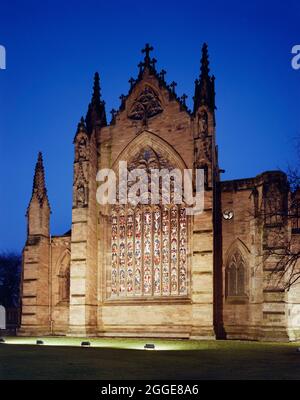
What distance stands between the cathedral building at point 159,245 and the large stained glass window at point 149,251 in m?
0.06

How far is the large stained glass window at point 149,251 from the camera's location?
33.4m

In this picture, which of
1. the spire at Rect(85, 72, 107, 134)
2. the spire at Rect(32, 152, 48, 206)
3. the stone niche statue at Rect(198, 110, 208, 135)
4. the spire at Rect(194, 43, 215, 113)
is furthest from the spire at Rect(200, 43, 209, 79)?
the spire at Rect(32, 152, 48, 206)

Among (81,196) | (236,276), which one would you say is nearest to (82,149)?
(81,196)

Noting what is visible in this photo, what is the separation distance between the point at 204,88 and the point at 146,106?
4077 millimetres

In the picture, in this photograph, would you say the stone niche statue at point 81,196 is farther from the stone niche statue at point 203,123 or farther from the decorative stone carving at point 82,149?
the stone niche statue at point 203,123

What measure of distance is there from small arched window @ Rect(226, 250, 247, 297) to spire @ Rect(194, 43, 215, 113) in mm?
8419

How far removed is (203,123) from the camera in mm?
32781

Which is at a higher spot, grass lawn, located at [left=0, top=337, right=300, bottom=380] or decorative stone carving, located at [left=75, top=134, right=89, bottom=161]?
decorative stone carving, located at [left=75, top=134, right=89, bottom=161]

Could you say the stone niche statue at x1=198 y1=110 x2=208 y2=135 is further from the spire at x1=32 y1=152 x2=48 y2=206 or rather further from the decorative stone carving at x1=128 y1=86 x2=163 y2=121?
the spire at x1=32 y1=152 x2=48 y2=206

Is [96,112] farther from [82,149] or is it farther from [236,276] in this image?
[236,276]

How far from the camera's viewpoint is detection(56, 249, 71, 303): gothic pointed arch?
37031 millimetres
